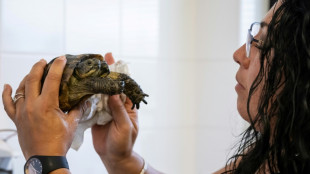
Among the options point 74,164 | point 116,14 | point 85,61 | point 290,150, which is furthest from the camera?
point 116,14

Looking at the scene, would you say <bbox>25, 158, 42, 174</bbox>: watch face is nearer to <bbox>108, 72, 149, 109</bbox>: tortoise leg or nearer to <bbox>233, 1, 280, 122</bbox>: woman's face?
<bbox>108, 72, 149, 109</bbox>: tortoise leg

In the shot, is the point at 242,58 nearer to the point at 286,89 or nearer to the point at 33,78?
the point at 286,89

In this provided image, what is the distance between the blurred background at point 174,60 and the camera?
51.9 inches

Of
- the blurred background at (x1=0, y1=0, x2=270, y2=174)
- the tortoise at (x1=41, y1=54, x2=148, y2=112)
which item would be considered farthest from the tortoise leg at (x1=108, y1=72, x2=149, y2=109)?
the blurred background at (x1=0, y1=0, x2=270, y2=174)

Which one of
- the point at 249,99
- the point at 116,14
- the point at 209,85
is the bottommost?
the point at 209,85

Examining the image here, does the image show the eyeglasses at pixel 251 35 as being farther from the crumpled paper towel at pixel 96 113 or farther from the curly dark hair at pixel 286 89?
the crumpled paper towel at pixel 96 113

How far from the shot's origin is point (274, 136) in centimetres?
67

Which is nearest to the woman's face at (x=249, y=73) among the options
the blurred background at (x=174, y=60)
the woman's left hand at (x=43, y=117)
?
the woman's left hand at (x=43, y=117)

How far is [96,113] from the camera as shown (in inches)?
33.5

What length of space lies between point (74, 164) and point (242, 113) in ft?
2.27

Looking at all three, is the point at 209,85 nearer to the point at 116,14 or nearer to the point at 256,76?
the point at 116,14

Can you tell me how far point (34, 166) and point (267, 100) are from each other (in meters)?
0.41

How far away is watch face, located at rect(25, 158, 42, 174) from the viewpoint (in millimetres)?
667

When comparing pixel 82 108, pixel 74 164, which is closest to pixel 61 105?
pixel 82 108
